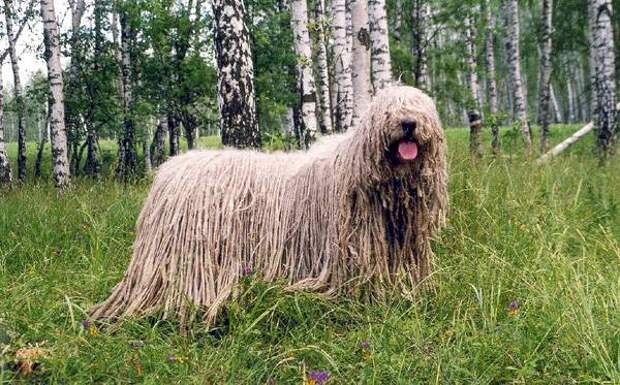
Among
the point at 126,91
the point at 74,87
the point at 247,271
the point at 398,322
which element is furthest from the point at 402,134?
the point at 74,87

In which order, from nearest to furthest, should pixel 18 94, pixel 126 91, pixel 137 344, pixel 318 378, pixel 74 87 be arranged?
1. pixel 318 378
2. pixel 137 344
3. pixel 126 91
4. pixel 74 87
5. pixel 18 94

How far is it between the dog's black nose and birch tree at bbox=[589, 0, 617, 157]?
6.30 metres

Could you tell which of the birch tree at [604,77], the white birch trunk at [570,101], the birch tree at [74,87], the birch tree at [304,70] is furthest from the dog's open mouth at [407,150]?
the white birch trunk at [570,101]

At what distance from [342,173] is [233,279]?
2.83 feet

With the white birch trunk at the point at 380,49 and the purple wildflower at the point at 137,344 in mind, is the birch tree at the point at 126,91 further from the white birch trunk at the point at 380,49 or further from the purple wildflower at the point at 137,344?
the purple wildflower at the point at 137,344

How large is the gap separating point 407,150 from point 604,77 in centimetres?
696

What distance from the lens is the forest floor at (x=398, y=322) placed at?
99.6 inches

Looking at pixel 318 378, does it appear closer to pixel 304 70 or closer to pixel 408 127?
pixel 408 127

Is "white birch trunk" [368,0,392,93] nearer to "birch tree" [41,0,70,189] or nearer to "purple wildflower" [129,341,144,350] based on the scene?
"purple wildflower" [129,341,144,350]

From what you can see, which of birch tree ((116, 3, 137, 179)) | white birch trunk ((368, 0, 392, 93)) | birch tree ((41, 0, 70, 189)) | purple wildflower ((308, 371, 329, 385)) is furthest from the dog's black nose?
birch tree ((116, 3, 137, 179))

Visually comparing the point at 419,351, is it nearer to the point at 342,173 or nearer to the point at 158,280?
the point at 342,173

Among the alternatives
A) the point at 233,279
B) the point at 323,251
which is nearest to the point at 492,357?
the point at 323,251

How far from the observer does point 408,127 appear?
303 centimetres

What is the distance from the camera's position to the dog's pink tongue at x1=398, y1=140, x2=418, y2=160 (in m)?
3.04
